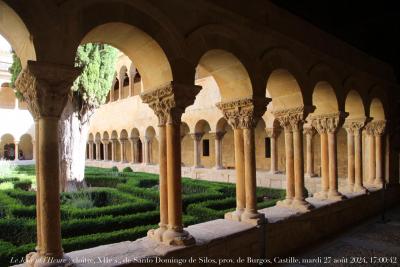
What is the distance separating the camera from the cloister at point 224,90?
9.64ft

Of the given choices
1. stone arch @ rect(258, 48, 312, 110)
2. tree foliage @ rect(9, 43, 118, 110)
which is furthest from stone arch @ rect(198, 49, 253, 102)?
tree foliage @ rect(9, 43, 118, 110)

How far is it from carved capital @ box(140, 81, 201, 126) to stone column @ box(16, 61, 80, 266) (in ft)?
3.87

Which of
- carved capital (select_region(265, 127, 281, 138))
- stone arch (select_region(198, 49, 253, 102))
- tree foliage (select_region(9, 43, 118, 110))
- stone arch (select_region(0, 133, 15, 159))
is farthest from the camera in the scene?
stone arch (select_region(0, 133, 15, 159))

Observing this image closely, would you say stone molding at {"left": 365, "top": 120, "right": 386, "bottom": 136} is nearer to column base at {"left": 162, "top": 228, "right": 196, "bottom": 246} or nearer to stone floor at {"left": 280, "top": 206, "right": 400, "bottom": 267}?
stone floor at {"left": 280, "top": 206, "right": 400, "bottom": 267}

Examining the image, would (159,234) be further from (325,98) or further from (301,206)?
(325,98)

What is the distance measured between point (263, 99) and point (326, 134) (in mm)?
2500

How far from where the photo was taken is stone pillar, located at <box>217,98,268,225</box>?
15.8 feet

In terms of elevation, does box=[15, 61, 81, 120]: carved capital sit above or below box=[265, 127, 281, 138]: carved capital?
above

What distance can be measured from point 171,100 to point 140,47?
0.71 m

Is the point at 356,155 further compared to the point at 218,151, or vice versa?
the point at 218,151

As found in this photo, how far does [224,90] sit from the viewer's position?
5234 mm

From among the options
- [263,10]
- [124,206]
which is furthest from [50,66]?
[124,206]

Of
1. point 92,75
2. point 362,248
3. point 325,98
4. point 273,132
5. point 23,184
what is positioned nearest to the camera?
point 362,248

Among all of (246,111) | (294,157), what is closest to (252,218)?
(246,111)
